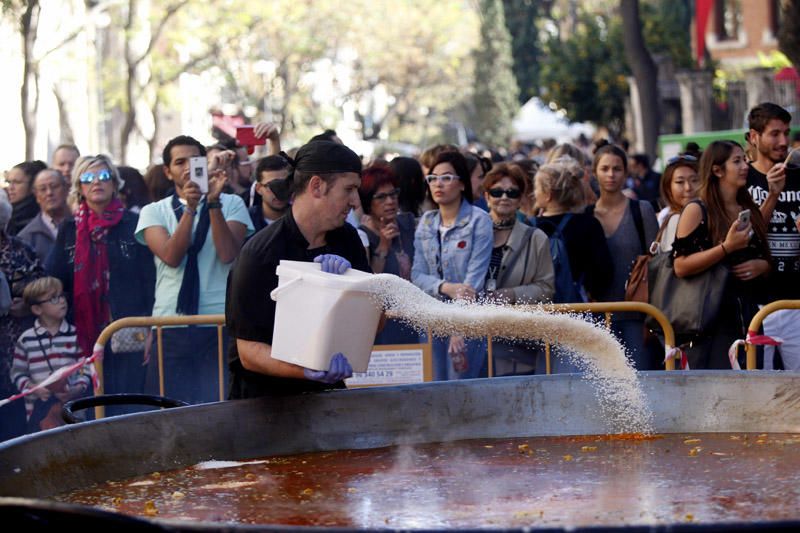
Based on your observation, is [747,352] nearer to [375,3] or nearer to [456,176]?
[456,176]

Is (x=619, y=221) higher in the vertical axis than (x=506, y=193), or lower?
lower

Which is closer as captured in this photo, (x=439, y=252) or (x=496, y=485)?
(x=496, y=485)

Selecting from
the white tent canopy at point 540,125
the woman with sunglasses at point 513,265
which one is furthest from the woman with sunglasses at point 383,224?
the white tent canopy at point 540,125

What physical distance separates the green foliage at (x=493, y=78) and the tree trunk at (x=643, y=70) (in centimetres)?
4520

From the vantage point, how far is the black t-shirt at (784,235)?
765 cm

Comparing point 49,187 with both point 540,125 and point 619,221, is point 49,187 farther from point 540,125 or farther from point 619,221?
point 540,125

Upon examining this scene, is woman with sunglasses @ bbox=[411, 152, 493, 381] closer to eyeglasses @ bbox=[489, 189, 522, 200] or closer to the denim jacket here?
the denim jacket

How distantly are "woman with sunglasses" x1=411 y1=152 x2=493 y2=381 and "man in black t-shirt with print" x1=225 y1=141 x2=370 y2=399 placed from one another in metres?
2.21

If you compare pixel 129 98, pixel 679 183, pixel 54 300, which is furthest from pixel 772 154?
pixel 129 98

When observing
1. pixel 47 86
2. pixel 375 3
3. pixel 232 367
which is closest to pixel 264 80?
pixel 375 3

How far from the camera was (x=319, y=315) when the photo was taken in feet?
15.3

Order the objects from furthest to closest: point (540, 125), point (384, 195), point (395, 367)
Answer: point (540, 125)
point (384, 195)
point (395, 367)

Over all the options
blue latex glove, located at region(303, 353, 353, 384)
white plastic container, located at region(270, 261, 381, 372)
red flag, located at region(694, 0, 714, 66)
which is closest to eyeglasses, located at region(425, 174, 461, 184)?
white plastic container, located at region(270, 261, 381, 372)

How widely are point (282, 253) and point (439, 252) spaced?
284 cm
